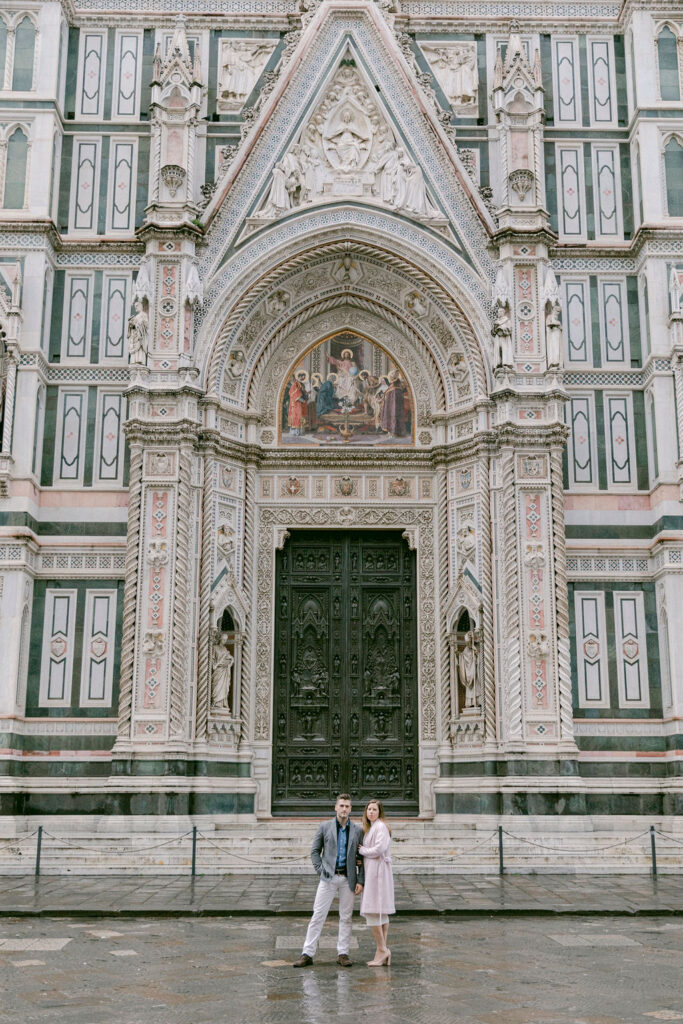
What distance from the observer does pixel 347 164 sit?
2411 centimetres

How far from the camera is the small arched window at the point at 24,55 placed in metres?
23.9

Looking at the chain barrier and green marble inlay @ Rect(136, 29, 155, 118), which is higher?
green marble inlay @ Rect(136, 29, 155, 118)

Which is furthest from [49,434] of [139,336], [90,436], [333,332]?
[333,332]

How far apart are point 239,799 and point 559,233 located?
13166mm

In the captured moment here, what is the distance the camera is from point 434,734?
22.4m

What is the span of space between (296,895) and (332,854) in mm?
4569

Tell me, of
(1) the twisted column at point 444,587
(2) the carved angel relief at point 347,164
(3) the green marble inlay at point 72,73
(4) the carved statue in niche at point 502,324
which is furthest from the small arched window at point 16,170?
(1) the twisted column at point 444,587

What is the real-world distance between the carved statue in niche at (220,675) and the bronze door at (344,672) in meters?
1.31

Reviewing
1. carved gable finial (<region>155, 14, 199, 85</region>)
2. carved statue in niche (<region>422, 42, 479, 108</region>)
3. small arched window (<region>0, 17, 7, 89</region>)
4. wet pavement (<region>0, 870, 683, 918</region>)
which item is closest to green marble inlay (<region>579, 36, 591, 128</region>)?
carved statue in niche (<region>422, 42, 479, 108</region>)

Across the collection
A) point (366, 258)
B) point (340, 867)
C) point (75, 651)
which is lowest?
point (340, 867)

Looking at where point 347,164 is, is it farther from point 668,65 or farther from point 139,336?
point 668,65

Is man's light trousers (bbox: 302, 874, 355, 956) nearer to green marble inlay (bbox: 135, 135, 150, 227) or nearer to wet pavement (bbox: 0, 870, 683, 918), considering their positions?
wet pavement (bbox: 0, 870, 683, 918)

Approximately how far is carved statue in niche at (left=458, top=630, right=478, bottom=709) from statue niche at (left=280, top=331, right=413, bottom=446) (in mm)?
4609

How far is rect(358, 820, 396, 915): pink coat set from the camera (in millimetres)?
10555
